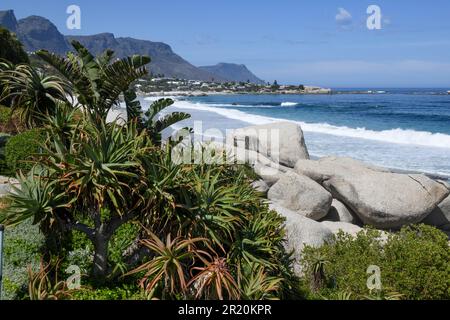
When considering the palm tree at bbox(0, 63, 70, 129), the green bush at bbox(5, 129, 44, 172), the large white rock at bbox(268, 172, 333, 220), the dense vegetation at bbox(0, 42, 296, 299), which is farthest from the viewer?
the large white rock at bbox(268, 172, 333, 220)

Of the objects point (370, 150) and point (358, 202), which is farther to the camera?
point (370, 150)

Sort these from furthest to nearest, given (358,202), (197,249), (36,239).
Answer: (358,202)
(36,239)
(197,249)

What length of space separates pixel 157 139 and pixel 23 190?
4.02 meters

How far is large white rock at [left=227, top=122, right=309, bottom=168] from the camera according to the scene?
18042 mm

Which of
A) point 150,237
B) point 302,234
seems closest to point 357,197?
point 302,234

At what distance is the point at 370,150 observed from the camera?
3052 centimetres

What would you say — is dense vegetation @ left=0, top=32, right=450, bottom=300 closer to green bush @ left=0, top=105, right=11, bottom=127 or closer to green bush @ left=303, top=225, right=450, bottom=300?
green bush @ left=303, top=225, right=450, bottom=300

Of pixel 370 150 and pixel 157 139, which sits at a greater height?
pixel 157 139

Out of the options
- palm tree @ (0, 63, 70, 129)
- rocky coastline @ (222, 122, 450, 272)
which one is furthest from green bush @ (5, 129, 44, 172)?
rocky coastline @ (222, 122, 450, 272)

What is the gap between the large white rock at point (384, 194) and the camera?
13273 mm

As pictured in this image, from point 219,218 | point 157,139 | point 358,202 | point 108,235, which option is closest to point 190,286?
point 219,218

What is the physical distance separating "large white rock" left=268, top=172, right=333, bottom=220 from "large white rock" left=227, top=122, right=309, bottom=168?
167 inches

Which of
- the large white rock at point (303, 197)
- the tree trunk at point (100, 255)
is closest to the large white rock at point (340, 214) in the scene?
the large white rock at point (303, 197)

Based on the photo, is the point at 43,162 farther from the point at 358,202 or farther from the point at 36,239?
the point at 358,202
